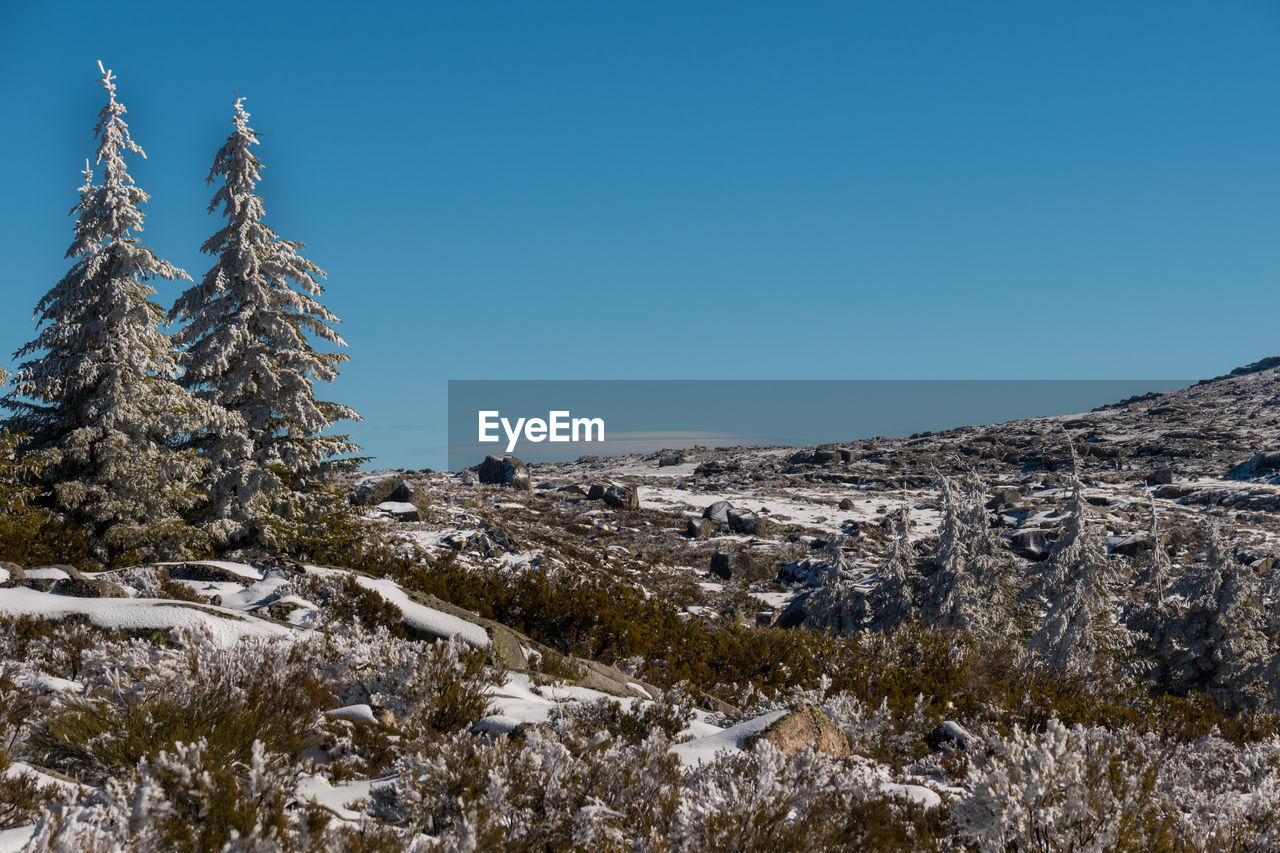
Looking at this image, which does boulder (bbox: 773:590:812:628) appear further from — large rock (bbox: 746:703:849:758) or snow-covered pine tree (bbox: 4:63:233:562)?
large rock (bbox: 746:703:849:758)

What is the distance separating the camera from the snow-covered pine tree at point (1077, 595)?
22.8 meters

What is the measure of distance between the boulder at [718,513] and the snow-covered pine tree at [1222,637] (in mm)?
32532

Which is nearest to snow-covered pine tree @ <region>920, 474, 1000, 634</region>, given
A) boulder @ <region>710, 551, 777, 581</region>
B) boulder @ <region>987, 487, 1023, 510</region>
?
boulder @ <region>710, 551, 777, 581</region>

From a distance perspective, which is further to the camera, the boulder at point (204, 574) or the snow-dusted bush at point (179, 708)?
the boulder at point (204, 574)

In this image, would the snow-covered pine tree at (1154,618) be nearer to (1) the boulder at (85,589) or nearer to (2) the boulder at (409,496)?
(1) the boulder at (85,589)

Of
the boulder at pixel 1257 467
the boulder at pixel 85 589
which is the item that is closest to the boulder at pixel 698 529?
the boulder at pixel 85 589

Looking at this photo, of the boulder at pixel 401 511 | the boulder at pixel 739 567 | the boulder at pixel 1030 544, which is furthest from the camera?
the boulder at pixel 1030 544

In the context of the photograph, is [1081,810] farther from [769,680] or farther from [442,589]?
[442,589]

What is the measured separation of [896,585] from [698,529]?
24.4 meters

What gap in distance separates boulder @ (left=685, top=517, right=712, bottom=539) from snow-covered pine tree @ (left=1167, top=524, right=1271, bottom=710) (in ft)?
96.7

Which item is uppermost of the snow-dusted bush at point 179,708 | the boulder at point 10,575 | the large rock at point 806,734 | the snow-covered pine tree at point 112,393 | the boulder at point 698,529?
the snow-covered pine tree at point 112,393

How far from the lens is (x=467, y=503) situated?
44.5 metres

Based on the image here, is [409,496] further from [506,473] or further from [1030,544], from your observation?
[1030,544]

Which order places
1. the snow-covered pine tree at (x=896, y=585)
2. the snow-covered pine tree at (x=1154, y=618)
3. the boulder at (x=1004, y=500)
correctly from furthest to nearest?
1. the boulder at (x=1004, y=500)
2. the snow-covered pine tree at (x=896, y=585)
3. the snow-covered pine tree at (x=1154, y=618)
